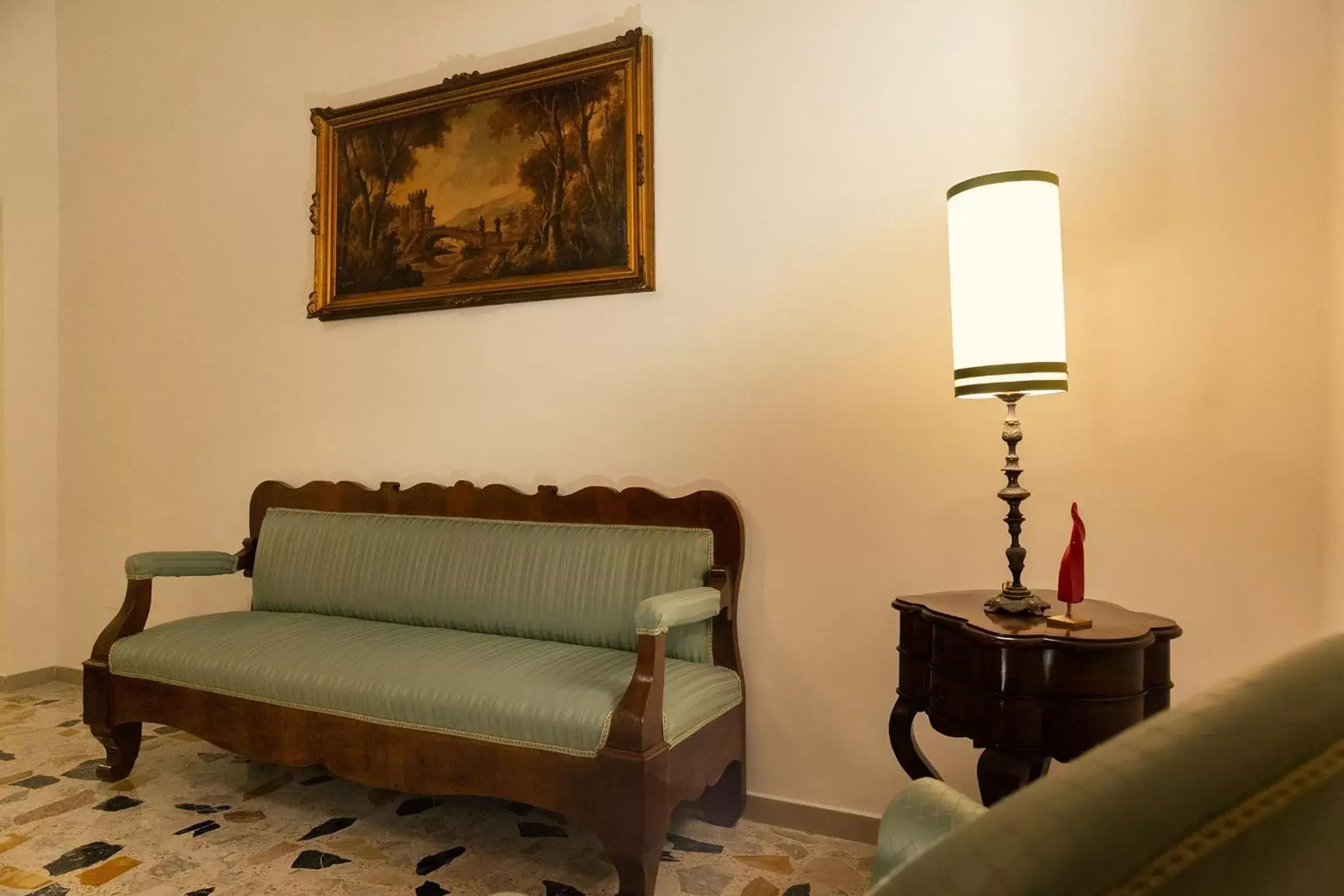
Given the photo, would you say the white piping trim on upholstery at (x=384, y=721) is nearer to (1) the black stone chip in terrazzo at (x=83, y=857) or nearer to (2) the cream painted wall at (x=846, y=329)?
(1) the black stone chip in terrazzo at (x=83, y=857)

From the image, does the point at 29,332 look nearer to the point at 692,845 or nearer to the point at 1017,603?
the point at 692,845

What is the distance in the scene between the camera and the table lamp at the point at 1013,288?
6.11 ft

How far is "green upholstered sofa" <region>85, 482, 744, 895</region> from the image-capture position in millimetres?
2088

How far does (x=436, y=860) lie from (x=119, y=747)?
1.39m

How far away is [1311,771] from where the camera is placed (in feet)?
1.28

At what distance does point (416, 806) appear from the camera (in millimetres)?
2781

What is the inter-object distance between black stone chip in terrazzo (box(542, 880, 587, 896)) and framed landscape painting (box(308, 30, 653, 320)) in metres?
1.87

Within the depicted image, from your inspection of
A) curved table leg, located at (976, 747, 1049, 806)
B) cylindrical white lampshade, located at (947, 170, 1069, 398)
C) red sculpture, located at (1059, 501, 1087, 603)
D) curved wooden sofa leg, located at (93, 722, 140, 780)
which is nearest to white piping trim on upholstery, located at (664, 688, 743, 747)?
curved table leg, located at (976, 747, 1049, 806)

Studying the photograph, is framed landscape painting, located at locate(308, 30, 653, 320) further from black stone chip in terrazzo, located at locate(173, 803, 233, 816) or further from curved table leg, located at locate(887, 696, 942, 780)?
black stone chip in terrazzo, located at locate(173, 803, 233, 816)

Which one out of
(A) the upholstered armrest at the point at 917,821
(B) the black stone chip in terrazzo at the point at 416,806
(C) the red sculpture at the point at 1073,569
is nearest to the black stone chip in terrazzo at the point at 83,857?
(B) the black stone chip in terrazzo at the point at 416,806

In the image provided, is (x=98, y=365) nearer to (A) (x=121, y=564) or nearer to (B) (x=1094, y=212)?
(A) (x=121, y=564)

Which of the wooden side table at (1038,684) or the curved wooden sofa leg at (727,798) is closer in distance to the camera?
the wooden side table at (1038,684)

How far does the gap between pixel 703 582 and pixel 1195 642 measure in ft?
4.45

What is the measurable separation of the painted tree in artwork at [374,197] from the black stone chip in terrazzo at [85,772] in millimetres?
2037
